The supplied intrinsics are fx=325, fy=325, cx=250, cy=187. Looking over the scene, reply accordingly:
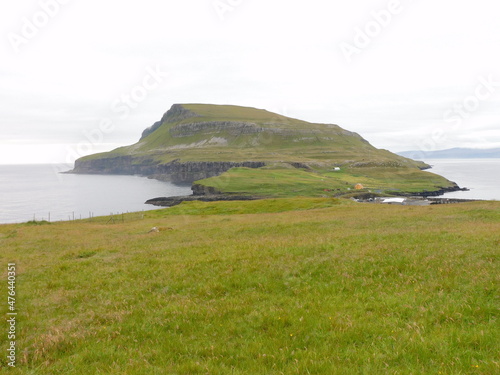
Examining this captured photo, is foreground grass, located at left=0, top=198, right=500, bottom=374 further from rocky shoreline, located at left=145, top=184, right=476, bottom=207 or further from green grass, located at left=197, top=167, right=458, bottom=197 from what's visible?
green grass, located at left=197, top=167, right=458, bottom=197

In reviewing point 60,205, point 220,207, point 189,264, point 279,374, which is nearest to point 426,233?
point 189,264

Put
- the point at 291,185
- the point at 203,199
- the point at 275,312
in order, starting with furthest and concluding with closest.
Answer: the point at 291,185 < the point at 203,199 < the point at 275,312

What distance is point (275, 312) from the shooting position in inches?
401

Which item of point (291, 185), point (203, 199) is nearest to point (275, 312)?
point (203, 199)

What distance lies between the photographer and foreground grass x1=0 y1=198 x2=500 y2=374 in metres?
7.59

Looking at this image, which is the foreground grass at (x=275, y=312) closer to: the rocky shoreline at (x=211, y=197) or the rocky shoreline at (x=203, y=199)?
the rocky shoreline at (x=211, y=197)

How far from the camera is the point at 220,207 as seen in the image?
8200cm

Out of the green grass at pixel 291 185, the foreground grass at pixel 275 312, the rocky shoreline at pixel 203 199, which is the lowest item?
the rocky shoreline at pixel 203 199

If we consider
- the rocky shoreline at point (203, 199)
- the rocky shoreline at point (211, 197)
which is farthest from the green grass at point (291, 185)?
the rocky shoreline at point (203, 199)

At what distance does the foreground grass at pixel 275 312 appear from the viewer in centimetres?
759

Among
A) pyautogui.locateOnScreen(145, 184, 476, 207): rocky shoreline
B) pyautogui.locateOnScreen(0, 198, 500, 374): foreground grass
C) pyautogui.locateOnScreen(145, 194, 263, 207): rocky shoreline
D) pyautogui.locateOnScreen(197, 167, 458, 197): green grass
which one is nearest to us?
pyautogui.locateOnScreen(0, 198, 500, 374): foreground grass

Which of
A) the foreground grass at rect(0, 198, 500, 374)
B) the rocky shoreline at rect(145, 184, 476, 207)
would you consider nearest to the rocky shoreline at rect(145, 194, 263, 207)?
the rocky shoreline at rect(145, 184, 476, 207)

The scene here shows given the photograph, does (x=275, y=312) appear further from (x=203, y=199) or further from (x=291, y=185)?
(x=291, y=185)

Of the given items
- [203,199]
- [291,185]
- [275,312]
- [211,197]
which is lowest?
[203,199]
